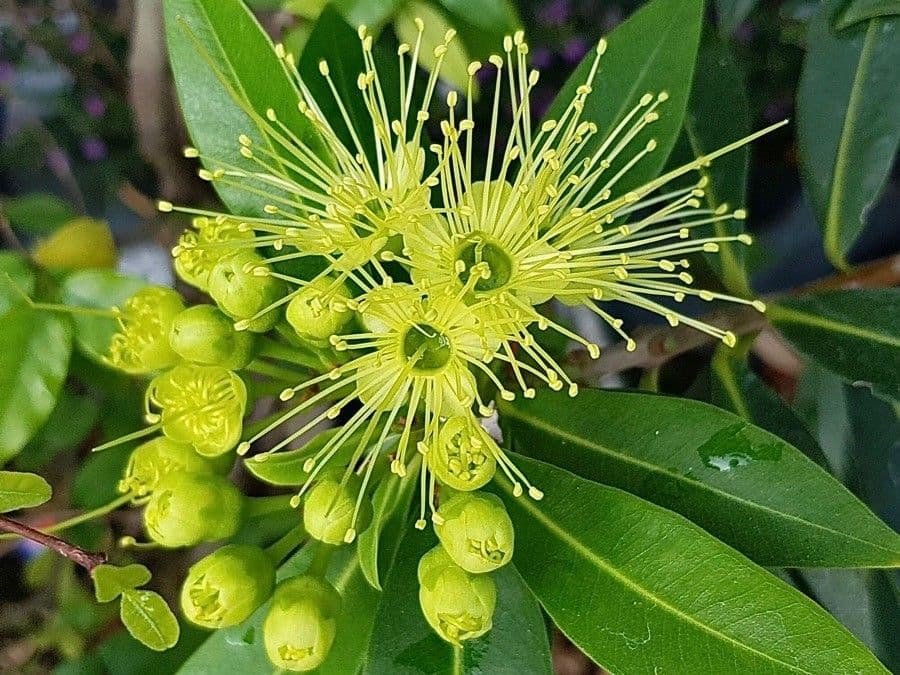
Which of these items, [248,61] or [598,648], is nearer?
[598,648]

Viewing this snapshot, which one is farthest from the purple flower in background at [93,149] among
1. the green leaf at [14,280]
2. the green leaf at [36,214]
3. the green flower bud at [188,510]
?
the green flower bud at [188,510]

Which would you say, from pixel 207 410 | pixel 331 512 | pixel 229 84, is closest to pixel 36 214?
pixel 229 84

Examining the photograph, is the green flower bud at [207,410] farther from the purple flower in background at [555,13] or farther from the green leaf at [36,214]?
the purple flower in background at [555,13]

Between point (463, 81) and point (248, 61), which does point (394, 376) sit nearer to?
point (248, 61)

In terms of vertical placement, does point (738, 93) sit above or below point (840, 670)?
above

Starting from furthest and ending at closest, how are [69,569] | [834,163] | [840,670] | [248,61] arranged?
[69,569] → [834,163] → [248,61] → [840,670]

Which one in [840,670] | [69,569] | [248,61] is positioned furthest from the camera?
[69,569]

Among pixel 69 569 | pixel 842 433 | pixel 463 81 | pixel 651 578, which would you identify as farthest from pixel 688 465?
pixel 69 569
